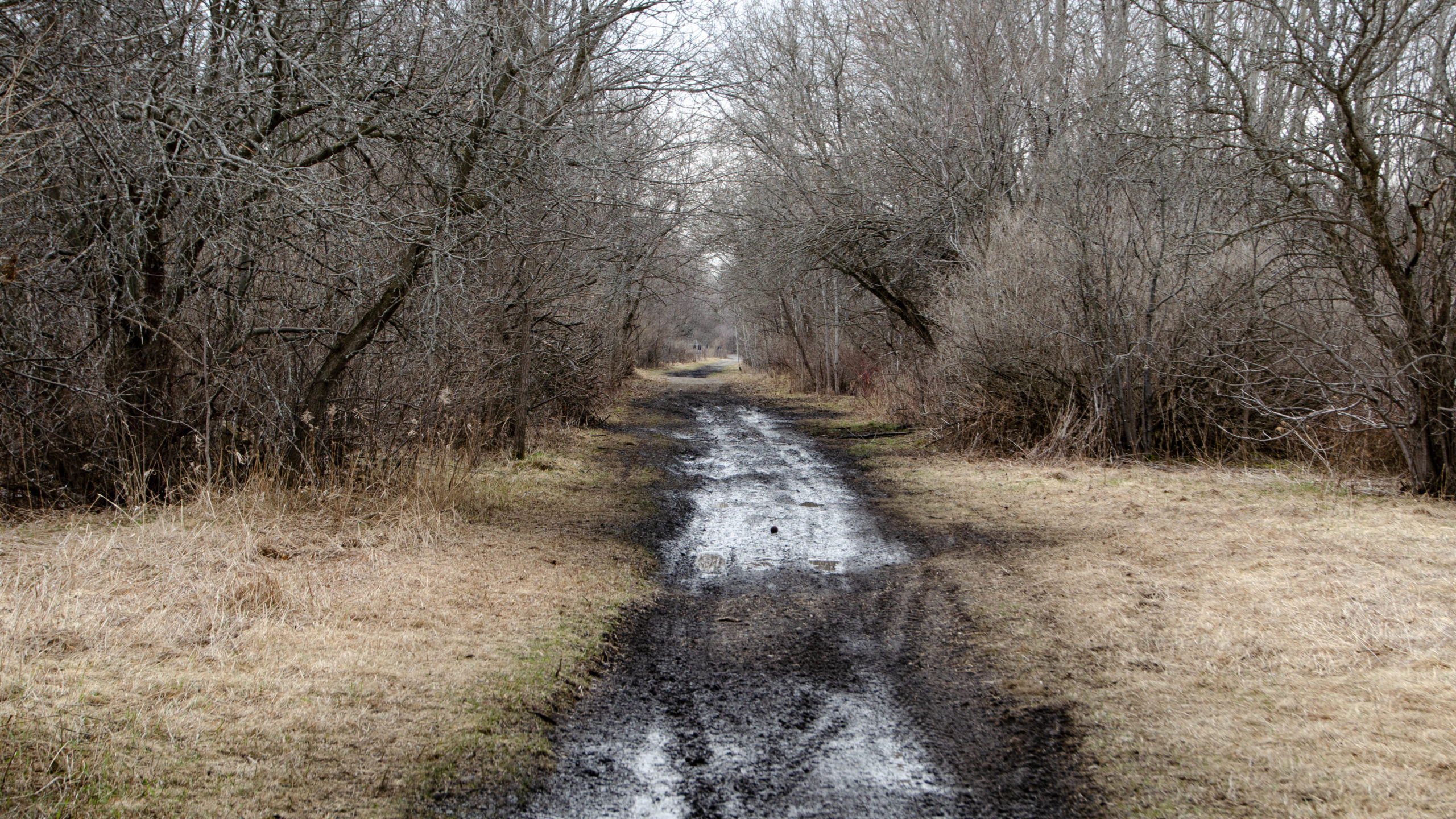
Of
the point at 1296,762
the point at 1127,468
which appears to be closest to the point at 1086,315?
the point at 1127,468

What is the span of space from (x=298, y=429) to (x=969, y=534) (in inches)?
237

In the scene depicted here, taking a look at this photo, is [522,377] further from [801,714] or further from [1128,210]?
[801,714]

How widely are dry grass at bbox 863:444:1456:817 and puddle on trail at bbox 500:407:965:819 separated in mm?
784

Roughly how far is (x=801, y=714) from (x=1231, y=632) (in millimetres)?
2525

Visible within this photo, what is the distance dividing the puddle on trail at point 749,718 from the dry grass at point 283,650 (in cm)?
30

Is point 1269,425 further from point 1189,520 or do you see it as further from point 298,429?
A: point 298,429

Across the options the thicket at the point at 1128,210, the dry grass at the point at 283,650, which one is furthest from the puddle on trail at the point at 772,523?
the thicket at the point at 1128,210

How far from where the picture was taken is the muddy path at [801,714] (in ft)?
11.2

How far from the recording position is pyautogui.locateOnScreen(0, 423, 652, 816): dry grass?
3.19 metres

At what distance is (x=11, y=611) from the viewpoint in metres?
4.45

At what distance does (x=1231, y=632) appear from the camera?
5.00 m

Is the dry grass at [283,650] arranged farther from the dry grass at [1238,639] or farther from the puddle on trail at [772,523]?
the dry grass at [1238,639]

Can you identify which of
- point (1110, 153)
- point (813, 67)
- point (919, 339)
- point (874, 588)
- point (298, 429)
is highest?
point (813, 67)

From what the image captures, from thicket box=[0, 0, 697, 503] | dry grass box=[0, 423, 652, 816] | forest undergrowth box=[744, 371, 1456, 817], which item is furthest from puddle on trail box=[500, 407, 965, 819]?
thicket box=[0, 0, 697, 503]
